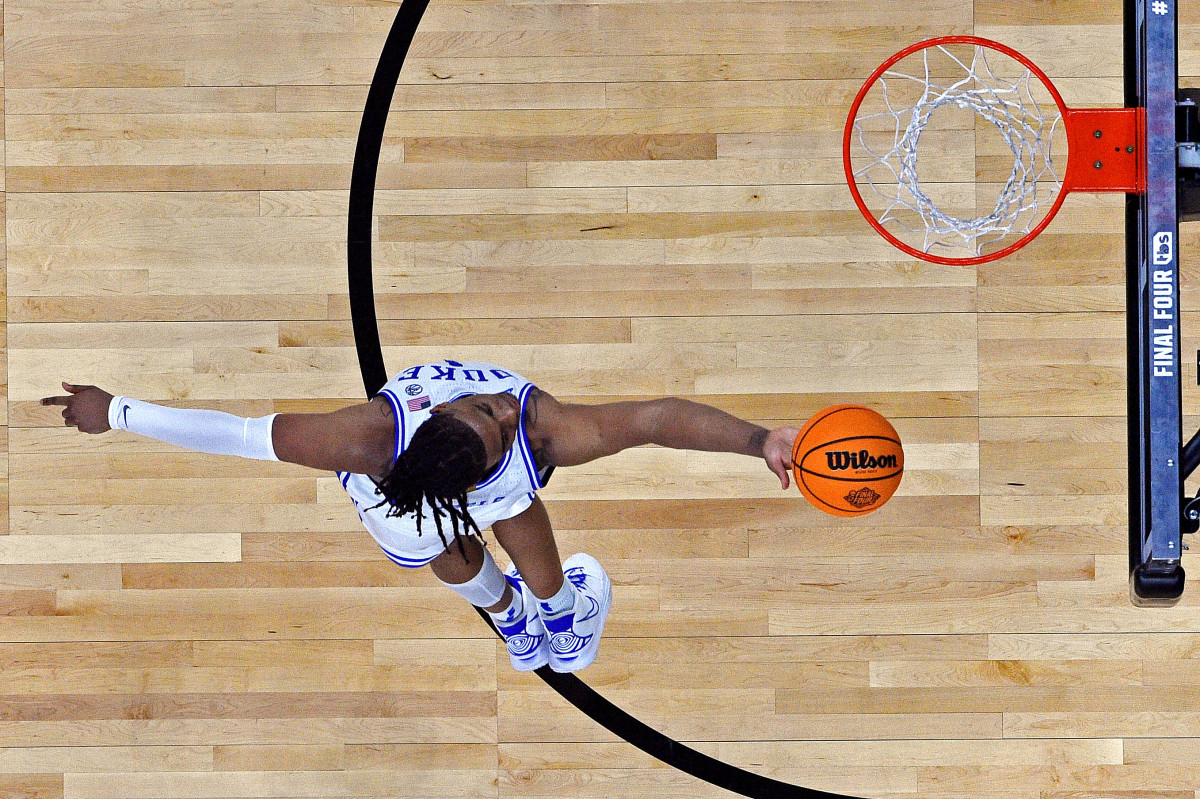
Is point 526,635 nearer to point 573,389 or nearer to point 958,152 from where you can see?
point 573,389

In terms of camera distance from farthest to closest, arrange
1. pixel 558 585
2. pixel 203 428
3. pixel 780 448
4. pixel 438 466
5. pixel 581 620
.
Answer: pixel 581 620 → pixel 558 585 → pixel 203 428 → pixel 780 448 → pixel 438 466

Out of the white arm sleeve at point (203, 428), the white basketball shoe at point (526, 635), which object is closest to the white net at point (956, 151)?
the white basketball shoe at point (526, 635)

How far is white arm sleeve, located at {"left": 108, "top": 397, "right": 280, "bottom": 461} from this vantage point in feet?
8.48

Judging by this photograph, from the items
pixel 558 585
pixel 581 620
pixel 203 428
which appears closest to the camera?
pixel 203 428

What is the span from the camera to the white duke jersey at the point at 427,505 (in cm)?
257

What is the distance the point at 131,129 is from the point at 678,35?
197 centimetres

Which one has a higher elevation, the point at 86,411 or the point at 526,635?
the point at 86,411

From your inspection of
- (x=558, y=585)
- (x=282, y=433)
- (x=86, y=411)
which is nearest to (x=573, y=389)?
(x=558, y=585)

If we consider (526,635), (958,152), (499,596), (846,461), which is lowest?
(526,635)

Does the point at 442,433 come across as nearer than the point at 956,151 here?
Yes

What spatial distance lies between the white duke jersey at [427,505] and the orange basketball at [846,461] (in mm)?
718

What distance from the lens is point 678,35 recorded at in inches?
136

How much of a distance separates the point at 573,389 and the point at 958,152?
1563mm

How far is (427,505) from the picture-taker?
2645mm
